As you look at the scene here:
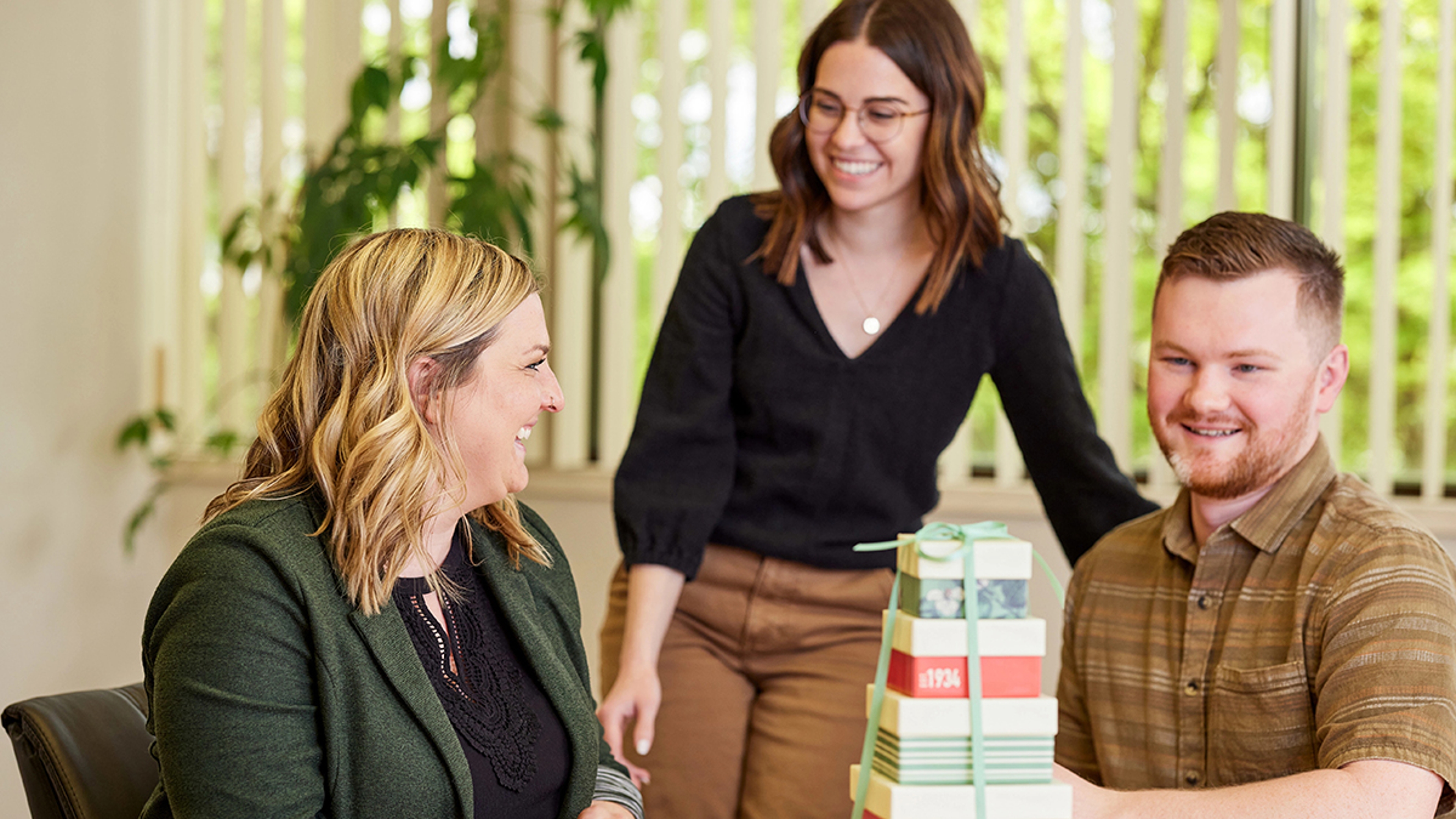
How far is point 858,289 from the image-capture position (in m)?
1.85

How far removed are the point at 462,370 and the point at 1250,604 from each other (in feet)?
2.95

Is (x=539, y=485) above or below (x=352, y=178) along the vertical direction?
below

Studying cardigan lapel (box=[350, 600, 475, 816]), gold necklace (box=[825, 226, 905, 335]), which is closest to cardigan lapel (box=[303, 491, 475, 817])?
cardigan lapel (box=[350, 600, 475, 816])

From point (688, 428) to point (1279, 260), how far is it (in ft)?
2.63

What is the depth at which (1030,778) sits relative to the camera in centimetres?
93

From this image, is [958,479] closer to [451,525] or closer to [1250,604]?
[1250,604]

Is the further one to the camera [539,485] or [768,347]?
[539,485]

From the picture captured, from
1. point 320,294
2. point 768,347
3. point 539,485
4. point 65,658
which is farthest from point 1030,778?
point 65,658

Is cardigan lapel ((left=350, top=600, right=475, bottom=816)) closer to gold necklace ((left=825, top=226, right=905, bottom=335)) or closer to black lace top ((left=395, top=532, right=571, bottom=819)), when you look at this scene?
black lace top ((left=395, top=532, right=571, bottom=819))

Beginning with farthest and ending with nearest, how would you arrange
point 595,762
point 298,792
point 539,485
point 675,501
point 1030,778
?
A: point 539,485 < point 675,501 < point 595,762 < point 298,792 < point 1030,778

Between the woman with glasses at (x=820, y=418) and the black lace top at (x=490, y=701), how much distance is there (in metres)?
0.30

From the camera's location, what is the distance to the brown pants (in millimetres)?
1705

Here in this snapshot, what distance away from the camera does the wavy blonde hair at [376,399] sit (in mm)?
1272

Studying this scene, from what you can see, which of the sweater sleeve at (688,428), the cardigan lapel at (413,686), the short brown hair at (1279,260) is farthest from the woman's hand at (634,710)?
the short brown hair at (1279,260)
